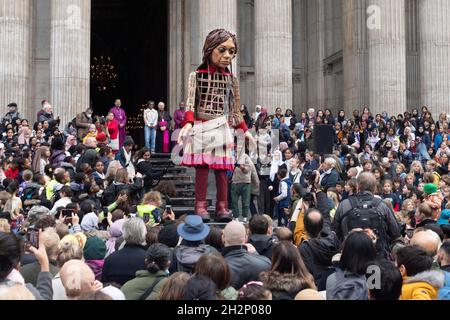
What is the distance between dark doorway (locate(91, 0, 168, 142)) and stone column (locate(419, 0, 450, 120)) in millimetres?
Result: 12946

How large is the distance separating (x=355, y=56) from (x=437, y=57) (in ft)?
11.0

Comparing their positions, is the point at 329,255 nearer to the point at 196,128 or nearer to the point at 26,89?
the point at 196,128

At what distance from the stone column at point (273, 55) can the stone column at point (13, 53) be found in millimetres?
8070

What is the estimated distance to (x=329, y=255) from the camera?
7.51 metres

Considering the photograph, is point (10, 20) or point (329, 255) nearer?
point (329, 255)

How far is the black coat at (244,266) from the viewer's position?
6574 millimetres

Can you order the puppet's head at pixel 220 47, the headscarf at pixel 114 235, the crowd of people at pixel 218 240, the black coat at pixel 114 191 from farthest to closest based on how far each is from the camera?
the black coat at pixel 114 191 < the puppet's head at pixel 220 47 < the headscarf at pixel 114 235 < the crowd of people at pixel 218 240

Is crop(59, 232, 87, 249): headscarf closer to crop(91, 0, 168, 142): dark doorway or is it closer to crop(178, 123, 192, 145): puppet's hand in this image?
crop(178, 123, 192, 145): puppet's hand

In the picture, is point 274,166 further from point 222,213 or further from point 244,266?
point 244,266

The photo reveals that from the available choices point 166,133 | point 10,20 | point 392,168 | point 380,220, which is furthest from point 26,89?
point 380,220

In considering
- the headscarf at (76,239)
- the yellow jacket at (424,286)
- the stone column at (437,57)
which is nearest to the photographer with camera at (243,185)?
the headscarf at (76,239)

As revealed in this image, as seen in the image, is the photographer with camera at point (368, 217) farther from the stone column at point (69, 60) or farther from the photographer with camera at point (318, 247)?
the stone column at point (69, 60)

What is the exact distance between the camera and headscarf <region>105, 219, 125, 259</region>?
861 centimetres
